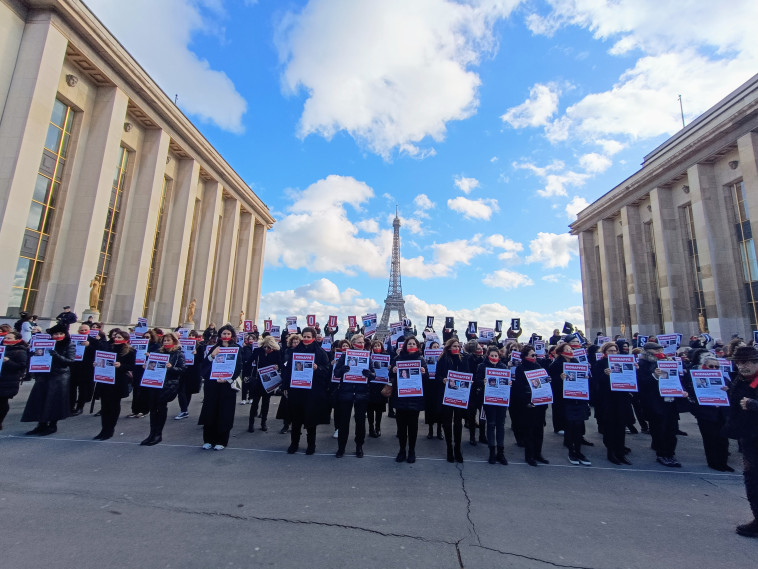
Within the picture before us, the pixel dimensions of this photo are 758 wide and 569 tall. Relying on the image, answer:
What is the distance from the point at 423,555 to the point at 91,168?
89.8ft

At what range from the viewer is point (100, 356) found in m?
7.77

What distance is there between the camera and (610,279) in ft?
129

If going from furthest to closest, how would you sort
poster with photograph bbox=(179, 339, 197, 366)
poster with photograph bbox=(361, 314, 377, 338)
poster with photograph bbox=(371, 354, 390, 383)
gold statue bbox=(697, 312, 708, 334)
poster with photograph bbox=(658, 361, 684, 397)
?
gold statue bbox=(697, 312, 708, 334) < poster with photograph bbox=(361, 314, 377, 338) < poster with photograph bbox=(179, 339, 197, 366) < poster with photograph bbox=(371, 354, 390, 383) < poster with photograph bbox=(658, 361, 684, 397)

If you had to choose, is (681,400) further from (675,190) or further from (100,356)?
(675,190)

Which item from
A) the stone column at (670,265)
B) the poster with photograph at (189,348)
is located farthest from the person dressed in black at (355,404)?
the stone column at (670,265)

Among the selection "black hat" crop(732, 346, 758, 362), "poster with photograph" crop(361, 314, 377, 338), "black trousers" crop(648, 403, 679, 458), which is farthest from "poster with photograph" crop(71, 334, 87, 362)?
"black trousers" crop(648, 403, 679, 458)

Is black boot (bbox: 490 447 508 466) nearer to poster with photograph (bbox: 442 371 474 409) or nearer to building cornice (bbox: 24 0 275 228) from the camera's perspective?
poster with photograph (bbox: 442 371 474 409)

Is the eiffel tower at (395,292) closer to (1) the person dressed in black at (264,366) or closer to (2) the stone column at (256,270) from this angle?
(2) the stone column at (256,270)

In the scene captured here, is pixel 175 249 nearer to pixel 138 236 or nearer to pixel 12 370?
pixel 138 236

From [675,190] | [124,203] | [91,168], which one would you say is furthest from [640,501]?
[675,190]

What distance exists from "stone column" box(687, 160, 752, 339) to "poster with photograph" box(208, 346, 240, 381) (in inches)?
1276

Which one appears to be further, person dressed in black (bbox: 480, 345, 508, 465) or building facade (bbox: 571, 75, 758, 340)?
building facade (bbox: 571, 75, 758, 340)

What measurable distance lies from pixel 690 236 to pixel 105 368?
3970 centimetres

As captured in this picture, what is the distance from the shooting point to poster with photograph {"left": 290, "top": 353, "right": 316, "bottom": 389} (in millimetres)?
7203
